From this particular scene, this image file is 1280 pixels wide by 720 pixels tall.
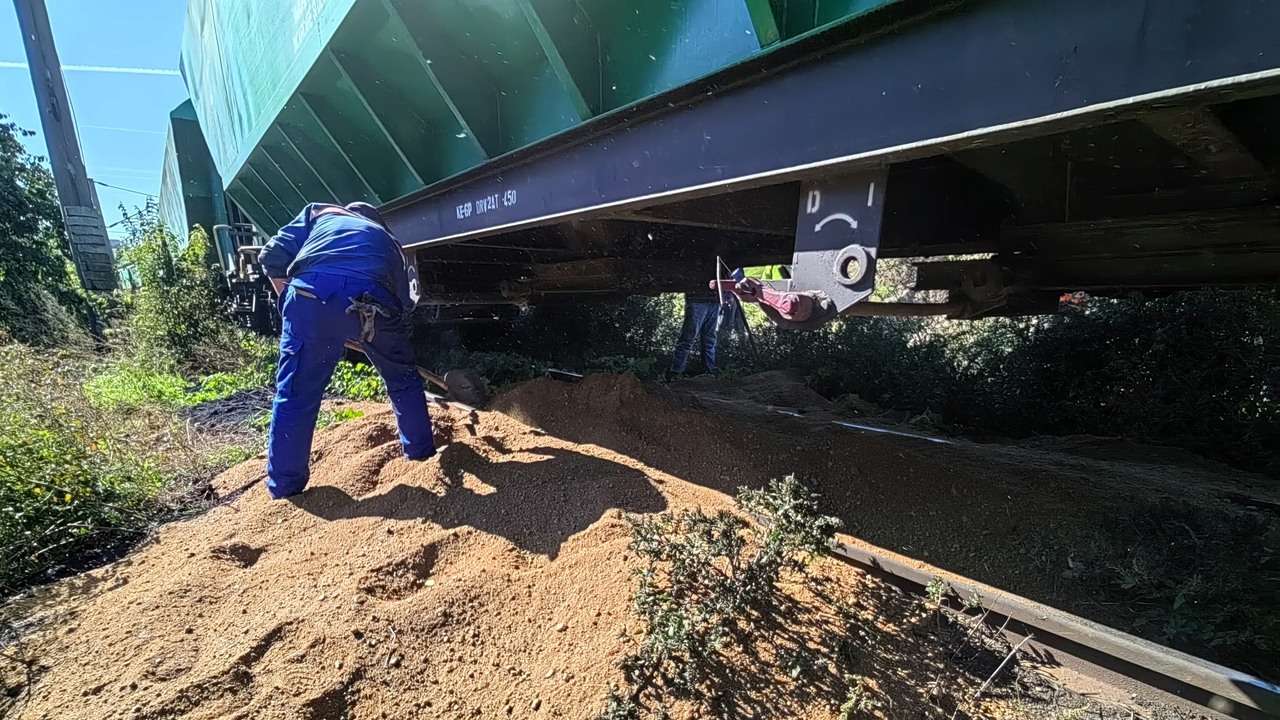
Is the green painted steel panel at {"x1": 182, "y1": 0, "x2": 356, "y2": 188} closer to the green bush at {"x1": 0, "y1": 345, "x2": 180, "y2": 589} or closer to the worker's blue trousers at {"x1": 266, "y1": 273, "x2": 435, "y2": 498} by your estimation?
the worker's blue trousers at {"x1": 266, "y1": 273, "x2": 435, "y2": 498}

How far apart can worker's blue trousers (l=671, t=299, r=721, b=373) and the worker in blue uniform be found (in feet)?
16.2

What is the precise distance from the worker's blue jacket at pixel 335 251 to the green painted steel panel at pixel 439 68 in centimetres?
70

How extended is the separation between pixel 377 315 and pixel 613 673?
2563 mm

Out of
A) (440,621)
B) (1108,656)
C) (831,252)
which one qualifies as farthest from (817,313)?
(440,621)

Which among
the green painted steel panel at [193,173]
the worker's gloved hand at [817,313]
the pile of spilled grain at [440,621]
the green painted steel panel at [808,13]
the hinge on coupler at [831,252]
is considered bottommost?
the pile of spilled grain at [440,621]

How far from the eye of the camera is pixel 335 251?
323 cm

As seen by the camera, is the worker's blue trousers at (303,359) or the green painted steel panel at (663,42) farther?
the worker's blue trousers at (303,359)

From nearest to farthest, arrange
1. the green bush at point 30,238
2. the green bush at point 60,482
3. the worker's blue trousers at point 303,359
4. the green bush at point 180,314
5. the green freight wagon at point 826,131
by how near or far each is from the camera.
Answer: the green freight wagon at point 826,131
the green bush at point 60,482
the worker's blue trousers at point 303,359
the green bush at point 180,314
the green bush at point 30,238

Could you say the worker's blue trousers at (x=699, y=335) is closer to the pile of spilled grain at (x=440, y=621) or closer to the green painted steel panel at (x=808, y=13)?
the pile of spilled grain at (x=440, y=621)

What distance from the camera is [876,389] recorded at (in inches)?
238

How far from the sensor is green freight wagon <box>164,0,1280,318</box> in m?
1.20

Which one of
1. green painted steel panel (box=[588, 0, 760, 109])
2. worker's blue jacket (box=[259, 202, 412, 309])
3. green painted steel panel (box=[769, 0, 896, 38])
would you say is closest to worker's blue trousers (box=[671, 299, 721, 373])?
worker's blue jacket (box=[259, 202, 412, 309])

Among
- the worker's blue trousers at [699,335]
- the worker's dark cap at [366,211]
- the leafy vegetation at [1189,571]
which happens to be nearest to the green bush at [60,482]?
the worker's dark cap at [366,211]

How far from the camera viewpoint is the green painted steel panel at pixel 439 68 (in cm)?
205
